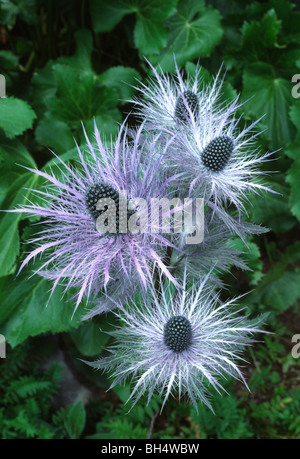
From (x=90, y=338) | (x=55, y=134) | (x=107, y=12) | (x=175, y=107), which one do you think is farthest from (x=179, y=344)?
(x=107, y=12)

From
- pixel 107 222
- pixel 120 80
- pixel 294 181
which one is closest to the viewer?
Answer: pixel 107 222

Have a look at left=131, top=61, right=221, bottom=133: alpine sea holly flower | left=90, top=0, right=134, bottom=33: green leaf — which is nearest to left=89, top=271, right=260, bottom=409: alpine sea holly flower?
left=131, top=61, right=221, bottom=133: alpine sea holly flower

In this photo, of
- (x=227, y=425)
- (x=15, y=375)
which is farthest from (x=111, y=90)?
(x=227, y=425)

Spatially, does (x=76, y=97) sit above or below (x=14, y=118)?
above

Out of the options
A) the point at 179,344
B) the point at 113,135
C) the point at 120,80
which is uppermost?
the point at 120,80

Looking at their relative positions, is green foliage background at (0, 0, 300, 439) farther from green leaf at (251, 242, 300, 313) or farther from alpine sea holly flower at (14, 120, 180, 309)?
alpine sea holly flower at (14, 120, 180, 309)

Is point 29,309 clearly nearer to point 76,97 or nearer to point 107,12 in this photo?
point 76,97

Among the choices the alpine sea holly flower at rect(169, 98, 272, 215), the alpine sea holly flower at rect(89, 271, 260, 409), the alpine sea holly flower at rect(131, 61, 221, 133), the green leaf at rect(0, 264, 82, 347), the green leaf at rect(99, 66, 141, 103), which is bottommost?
the alpine sea holly flower at rect(89, 271, 260, 409)

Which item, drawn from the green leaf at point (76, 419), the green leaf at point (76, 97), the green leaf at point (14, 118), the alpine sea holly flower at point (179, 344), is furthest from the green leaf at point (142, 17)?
the green leaf at point (76, 419)
